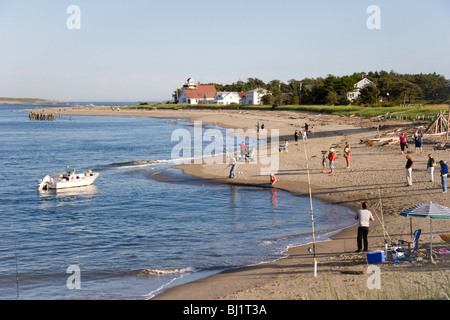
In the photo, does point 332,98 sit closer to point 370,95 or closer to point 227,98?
point 370,95

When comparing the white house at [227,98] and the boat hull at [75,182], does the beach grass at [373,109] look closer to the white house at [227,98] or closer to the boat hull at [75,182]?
the white house at [227,98]

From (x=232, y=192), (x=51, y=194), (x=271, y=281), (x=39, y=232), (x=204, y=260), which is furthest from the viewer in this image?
(x=51, y=194)

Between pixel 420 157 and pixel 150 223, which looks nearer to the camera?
pixel 150 223

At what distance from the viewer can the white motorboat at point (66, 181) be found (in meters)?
29.4

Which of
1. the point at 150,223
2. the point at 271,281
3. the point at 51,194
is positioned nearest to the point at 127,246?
Answer: the point at 150,223

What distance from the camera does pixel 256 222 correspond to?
1962cm

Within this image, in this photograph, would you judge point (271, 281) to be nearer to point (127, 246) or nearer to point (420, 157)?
point (127, 246)

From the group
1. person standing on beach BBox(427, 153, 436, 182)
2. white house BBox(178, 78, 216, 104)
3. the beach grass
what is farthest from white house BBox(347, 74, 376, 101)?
person standing on beach BBox(427, 153, 436, 182)

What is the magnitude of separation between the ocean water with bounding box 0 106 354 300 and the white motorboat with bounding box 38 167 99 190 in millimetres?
607

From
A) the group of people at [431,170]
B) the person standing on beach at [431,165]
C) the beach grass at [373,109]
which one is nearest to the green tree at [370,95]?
the beach grass at [373,109]

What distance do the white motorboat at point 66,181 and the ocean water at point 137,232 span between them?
61 cm

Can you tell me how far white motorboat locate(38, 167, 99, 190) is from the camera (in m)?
29.4

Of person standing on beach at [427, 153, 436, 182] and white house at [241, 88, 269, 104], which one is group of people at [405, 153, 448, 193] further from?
white house at [241, 88, 269, 104]
